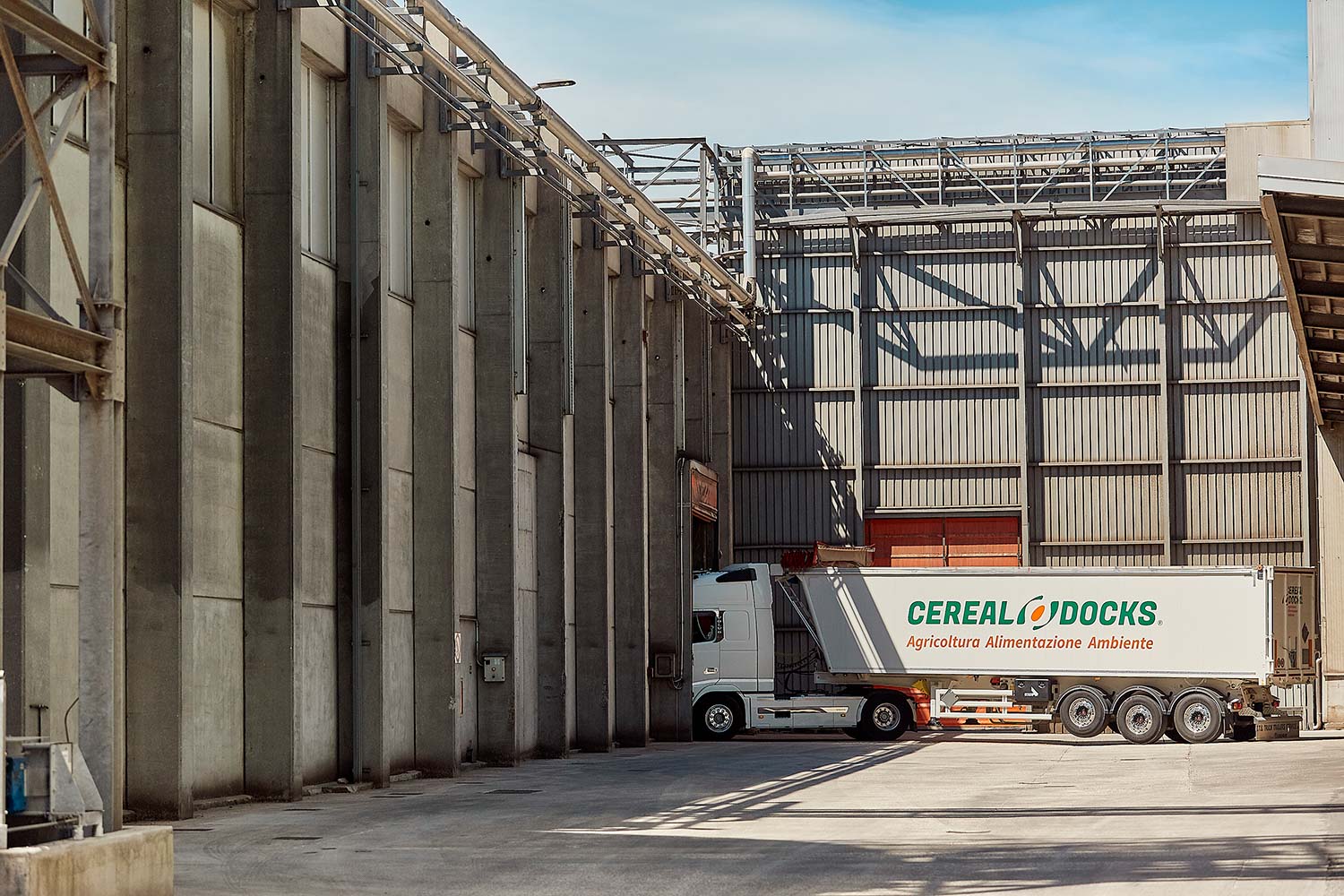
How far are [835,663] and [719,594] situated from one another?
3067 millimetres

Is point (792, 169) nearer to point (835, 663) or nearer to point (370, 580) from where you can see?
point (835, 663)

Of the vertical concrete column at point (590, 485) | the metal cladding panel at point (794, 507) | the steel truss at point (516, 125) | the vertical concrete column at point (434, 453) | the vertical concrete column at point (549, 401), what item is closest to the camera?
the steel truss at point (516, 125)

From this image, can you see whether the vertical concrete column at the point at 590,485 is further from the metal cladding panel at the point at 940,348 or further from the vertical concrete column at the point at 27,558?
the vertical concrete column at the point at 27,558

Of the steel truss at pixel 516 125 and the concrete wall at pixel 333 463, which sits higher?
the steel truss at pixel 516 125

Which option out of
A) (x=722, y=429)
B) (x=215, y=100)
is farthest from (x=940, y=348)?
(x=215, y=100)

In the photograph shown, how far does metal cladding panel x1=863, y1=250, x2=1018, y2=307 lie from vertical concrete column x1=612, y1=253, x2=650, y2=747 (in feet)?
30.3

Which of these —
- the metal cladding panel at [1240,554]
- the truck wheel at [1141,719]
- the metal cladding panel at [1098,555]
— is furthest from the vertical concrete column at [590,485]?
the metal cladding panel at [1240,554]

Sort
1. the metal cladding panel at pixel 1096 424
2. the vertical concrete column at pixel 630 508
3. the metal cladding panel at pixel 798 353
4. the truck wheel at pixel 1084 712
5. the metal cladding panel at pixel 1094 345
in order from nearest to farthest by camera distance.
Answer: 1. the vertical concrete column at pixel 630 508
2. the truck wheel at pixel 1084 712
3. the metal cladding panel at pixel 1096 424
4. the metal cladding panel at pixel 1094 345
5. the metal cladding panel at pixel 798 353

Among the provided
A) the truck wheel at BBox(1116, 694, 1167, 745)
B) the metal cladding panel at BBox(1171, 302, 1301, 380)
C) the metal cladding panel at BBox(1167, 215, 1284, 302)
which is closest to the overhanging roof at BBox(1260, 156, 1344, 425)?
the metal cladding panel at BBox(1171, 302, 1301, 380)

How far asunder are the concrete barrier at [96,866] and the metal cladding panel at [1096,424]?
109 feet

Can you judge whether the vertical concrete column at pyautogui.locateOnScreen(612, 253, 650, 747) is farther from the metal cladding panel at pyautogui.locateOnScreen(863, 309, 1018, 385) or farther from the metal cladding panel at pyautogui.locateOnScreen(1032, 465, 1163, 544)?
the metal cladding panel at pyautogui.locateOnScreen(1032, 465, 1163, 544)

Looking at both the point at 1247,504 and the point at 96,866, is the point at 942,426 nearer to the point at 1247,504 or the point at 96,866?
the point at 1247,504

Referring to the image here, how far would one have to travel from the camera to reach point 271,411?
20.2 metres

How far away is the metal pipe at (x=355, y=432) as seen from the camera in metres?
22.6
